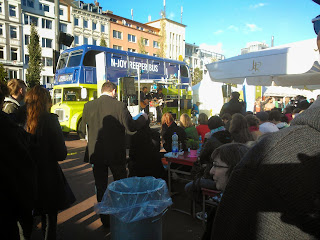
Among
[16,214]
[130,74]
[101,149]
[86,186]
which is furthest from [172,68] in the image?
[16,214]

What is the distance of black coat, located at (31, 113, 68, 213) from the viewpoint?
265 centimetres

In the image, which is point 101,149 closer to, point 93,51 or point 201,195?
point 201,195

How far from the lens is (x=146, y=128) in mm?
4449

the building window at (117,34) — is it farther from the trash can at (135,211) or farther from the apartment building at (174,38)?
the trash can at (135,211)

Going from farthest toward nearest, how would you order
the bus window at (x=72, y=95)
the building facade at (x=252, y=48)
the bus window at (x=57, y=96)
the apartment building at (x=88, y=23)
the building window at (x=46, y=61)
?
1. the apartment building at (x=88, y=23)
2. the building window at (x=46, y=61)
3. the building facade at (x=252, y=48)
4. the bus window at (x=57, y=96)
5. the bus window at (x=72, y=95)

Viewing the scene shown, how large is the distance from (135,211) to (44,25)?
148 feet

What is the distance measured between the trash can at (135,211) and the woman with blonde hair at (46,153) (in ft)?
1.64

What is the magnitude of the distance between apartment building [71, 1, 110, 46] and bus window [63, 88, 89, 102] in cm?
3277

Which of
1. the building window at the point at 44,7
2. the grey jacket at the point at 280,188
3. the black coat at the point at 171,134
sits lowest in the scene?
the black coat at the point at 171,134

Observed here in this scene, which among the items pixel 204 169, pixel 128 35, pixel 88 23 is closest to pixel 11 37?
pixel 88 23

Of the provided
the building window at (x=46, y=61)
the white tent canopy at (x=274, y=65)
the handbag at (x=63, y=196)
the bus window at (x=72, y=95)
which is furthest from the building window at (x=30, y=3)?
the handbag at (x=63, y=196)

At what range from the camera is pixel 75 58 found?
42.3ft

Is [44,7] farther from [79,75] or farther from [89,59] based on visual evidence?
[79,75]

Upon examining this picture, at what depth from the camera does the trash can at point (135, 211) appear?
2582mm
